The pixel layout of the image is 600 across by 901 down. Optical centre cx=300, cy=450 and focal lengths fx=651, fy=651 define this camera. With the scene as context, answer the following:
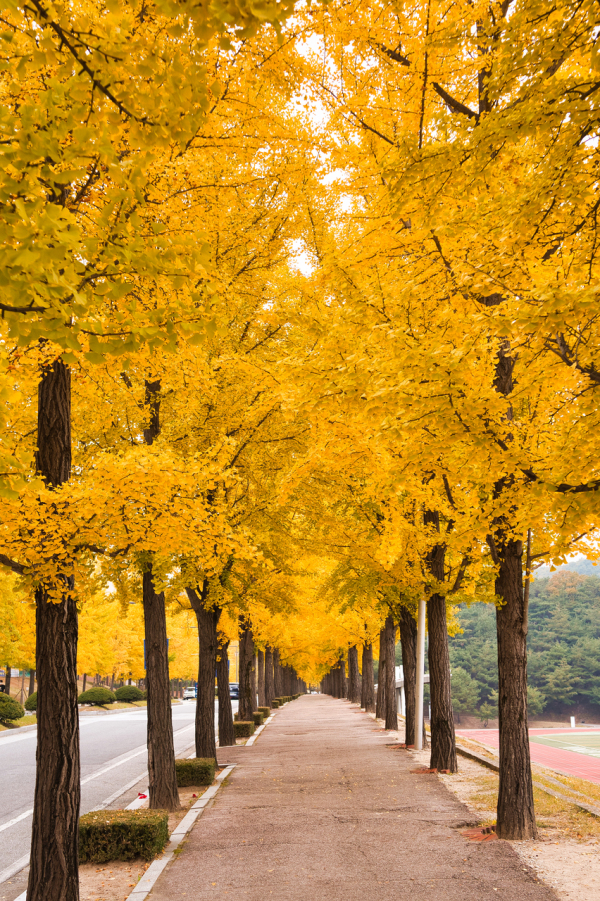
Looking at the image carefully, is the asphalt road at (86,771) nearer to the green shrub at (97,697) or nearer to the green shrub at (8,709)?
the green shrub at (8,709)

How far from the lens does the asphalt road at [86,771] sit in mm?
8477

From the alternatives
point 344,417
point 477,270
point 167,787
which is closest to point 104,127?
point 477,270

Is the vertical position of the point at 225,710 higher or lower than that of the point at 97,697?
higher

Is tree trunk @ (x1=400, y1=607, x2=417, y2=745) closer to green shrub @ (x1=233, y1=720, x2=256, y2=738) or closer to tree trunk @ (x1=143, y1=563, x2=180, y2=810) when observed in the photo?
green shrub @ (x1=233, y1=720, x2=256, y2=738)

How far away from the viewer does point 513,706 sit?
23.7 feet

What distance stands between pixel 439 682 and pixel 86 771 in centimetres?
852

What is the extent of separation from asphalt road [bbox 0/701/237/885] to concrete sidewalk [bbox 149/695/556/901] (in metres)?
2.28

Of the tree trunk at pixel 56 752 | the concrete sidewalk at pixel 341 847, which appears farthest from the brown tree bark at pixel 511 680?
the tree trunk at pixel 56 752

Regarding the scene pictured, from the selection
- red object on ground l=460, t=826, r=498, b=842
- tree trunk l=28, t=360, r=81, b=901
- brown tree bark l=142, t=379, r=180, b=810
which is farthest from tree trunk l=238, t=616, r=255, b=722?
tree trunk l=28, t=360, r=81, b=901

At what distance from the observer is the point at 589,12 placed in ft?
12.3

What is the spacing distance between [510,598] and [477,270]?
4.18 meters

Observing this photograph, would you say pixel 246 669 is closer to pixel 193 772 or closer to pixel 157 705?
pixel 193 772

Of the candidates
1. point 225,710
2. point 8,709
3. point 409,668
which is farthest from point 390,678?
point 8,709

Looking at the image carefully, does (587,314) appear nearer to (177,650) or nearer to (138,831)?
(138,831)
